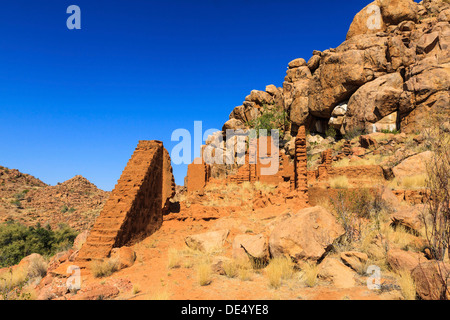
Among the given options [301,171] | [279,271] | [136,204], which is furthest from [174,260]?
[301,171]

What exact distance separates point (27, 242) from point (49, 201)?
50.9ft

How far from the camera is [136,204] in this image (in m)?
8.31

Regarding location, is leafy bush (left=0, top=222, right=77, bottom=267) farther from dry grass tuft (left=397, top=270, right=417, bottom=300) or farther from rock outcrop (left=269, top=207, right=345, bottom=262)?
dry grass tuft (left=397, top=270, right=417, bottom=300)

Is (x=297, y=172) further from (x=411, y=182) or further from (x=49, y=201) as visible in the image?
(x=49, y=201)

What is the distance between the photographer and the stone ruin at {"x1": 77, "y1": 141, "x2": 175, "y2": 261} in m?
7.20

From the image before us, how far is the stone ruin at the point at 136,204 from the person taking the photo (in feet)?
23.6

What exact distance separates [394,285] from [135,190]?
707 cm

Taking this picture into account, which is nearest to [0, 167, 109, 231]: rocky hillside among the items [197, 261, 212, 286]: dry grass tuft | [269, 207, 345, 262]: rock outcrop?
[197, 261, 212, 286]: dry grass tuft

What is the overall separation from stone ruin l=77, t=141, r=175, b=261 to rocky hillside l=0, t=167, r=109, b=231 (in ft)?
41.1
